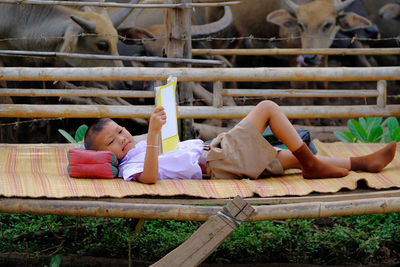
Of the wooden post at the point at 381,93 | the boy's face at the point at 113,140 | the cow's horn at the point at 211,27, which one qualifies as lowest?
the boy's face at the point at 113,140

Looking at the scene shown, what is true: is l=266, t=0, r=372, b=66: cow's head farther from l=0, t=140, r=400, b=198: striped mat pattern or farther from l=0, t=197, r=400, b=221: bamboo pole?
l=0, t=197, r=400, b=221: bamboo pole

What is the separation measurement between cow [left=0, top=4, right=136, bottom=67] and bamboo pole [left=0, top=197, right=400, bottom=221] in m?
3.04

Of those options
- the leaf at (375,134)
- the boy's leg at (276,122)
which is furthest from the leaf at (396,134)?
the boy's leg at (276,122)

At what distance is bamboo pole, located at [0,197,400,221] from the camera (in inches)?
104

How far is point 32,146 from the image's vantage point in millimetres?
3875

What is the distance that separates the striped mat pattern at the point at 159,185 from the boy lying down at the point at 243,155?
69mm

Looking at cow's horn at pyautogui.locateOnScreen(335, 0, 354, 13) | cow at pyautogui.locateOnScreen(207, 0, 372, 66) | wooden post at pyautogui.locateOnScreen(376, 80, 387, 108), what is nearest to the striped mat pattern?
wooden post at pyautogui.locateOnScreen(376, 80, 387, 108)

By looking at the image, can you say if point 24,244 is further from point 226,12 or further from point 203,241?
point 226,12

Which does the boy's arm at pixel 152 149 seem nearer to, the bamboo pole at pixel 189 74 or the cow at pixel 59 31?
the bamboo pole at pixel 189 74

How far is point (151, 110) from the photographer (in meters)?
3.97

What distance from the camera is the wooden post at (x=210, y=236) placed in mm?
2367

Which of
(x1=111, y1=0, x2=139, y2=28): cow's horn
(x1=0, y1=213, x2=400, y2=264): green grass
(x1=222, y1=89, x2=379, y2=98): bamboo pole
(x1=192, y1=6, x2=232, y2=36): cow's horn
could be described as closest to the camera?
(x1=0, y1=213, x2=400, y2=264): green grass

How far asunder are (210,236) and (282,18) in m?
5.73

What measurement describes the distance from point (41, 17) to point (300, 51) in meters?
2.70
